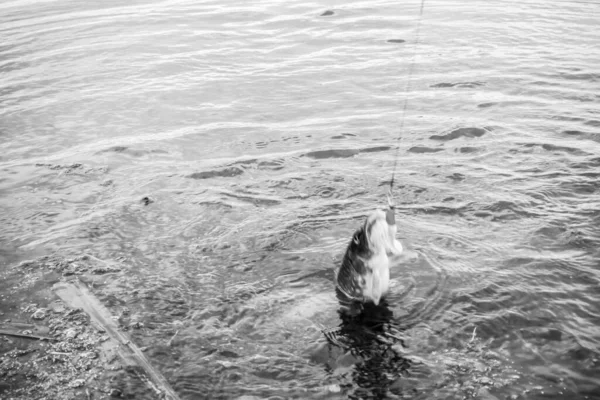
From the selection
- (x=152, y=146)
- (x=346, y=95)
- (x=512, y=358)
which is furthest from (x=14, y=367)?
(x=346, y=95)

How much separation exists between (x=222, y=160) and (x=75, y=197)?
1.96 metres

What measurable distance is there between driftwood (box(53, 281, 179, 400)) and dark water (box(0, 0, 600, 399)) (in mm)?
91

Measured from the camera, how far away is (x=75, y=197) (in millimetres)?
7742

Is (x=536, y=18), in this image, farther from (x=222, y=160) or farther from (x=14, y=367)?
(x=14, y=367)

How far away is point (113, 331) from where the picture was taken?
5.18 m

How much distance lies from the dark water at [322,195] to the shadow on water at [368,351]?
0.06ft

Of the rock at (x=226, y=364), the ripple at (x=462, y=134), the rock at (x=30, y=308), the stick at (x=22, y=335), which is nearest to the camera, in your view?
the rock at (x=226, y=364)

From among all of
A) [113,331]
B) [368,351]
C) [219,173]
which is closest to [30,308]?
[113,331]

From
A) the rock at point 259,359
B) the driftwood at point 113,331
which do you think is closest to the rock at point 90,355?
the driftwood at point 113,331

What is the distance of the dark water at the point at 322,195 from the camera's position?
4.92 meters

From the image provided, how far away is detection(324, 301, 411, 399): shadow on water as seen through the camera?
15.2ft

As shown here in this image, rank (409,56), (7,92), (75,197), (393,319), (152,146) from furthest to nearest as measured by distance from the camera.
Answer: (409,56) → (7,92) → (152,146) → (75,197) → (393,319)

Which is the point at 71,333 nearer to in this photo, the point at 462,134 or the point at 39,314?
the point at 39,314

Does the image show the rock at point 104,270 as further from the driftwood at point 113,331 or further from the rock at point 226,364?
the rock at point 226,364
